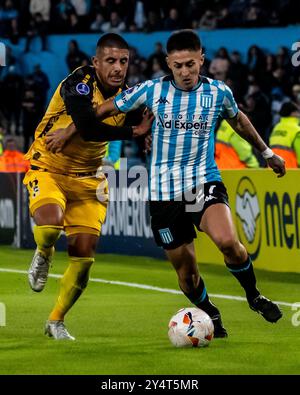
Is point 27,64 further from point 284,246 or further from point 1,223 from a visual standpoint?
point 284,246

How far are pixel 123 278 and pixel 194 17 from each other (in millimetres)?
12132

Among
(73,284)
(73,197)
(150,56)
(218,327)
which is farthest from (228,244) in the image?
(150,56)

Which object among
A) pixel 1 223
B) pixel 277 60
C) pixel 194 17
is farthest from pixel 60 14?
pixel 1 223

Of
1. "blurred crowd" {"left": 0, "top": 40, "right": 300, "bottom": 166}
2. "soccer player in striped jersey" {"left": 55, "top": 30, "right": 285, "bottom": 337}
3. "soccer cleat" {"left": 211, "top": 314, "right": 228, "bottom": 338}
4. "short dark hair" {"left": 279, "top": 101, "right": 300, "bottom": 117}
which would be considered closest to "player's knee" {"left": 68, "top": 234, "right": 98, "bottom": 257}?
"soccer player in striped jersey" {"left": 55, "top": 30, "right": 285, "bottom": 337}

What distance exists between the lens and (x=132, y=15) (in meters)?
27.3

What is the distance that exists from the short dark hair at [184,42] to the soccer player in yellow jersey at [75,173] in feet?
1.67

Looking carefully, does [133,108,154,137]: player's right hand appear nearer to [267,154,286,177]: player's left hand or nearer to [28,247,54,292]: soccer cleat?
[267,154,286,177]: player's left hand

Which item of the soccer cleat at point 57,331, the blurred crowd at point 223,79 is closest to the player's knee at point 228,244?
the soccer cleat at point 57,331

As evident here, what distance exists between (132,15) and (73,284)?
18526mm

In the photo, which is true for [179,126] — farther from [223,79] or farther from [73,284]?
[223,79]

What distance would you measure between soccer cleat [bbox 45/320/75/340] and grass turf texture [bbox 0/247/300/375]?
84 mm

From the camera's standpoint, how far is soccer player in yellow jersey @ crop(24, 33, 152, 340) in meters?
9.24
